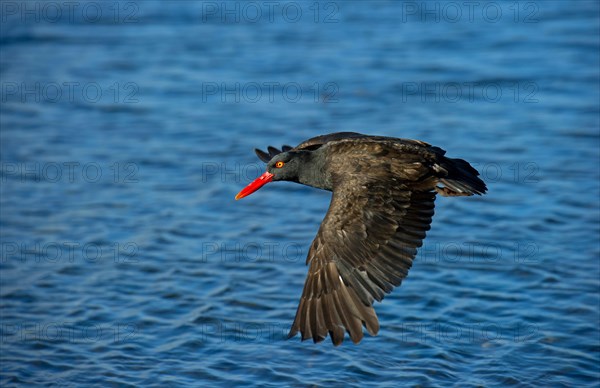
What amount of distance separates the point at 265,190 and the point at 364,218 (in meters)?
4.80

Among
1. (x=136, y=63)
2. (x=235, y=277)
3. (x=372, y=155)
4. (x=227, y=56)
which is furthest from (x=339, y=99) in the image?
(x=372, y=155)

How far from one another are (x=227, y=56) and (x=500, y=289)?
7.75 metres

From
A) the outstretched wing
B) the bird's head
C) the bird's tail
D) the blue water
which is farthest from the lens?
the blue water

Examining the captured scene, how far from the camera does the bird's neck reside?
8.38 meters

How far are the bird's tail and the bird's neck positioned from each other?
92 centimetres

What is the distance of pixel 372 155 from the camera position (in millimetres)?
8125

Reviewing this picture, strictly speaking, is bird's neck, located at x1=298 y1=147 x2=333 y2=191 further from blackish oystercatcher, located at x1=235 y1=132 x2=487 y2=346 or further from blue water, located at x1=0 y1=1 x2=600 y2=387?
blue water, located at x1=0 y1=1 x2=600 y2=387

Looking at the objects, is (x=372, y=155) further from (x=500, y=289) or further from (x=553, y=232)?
(x=553, y=232)

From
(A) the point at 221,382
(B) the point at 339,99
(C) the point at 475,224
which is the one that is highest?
(B) the point at 339,99

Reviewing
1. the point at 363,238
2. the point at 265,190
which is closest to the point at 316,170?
the point at 363,238

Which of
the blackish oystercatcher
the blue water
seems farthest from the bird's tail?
the blue water

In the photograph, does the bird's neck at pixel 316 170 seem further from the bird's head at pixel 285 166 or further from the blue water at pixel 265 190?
the blue water at pixel 265 190

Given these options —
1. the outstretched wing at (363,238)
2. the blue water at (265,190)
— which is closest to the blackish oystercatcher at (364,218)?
→ the outstretched wing at (363,238)

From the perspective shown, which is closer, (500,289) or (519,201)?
(500,289)
